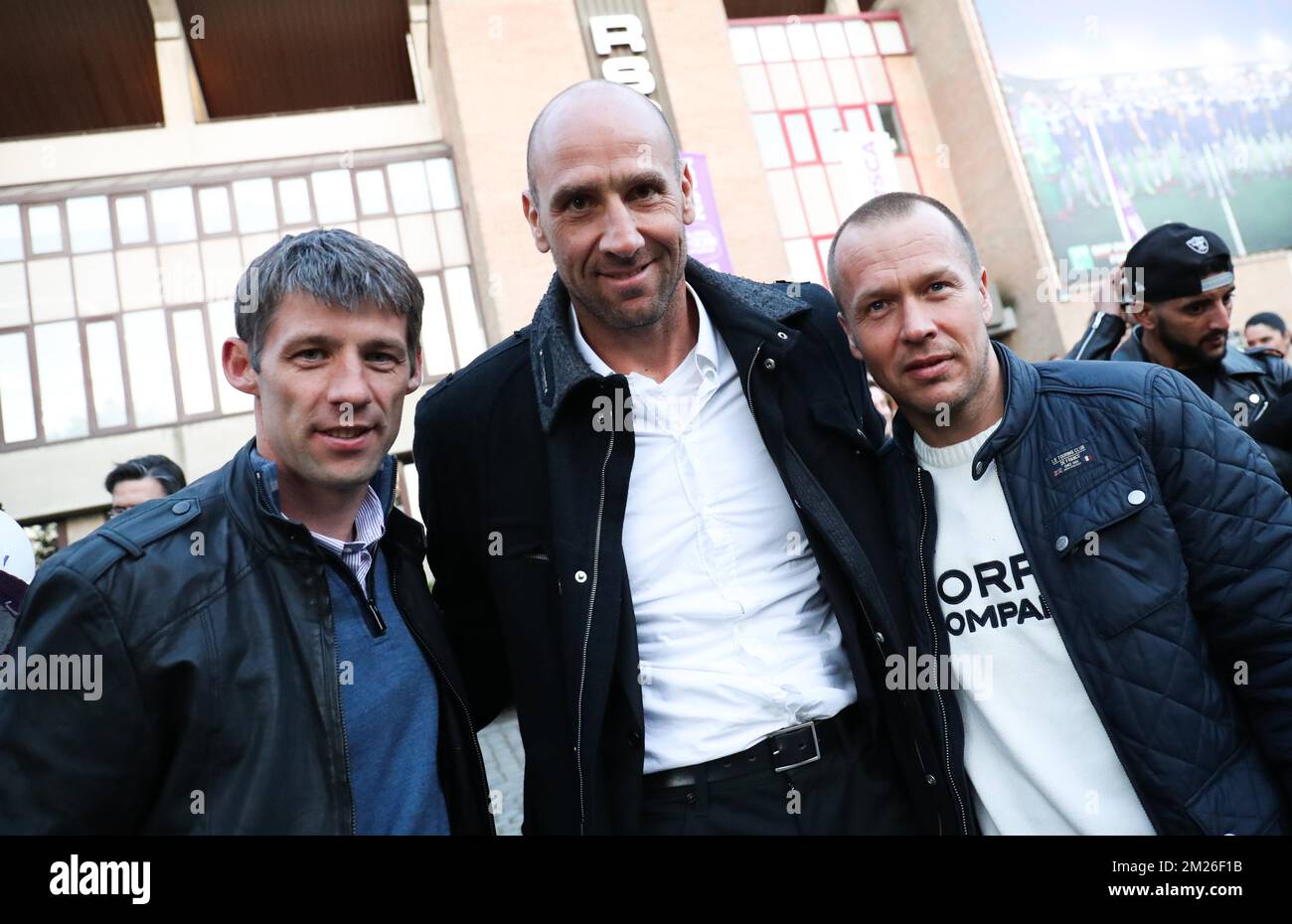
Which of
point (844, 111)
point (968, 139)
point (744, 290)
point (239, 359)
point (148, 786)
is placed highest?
point (844, 111)

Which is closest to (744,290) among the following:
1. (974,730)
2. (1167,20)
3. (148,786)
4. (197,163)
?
(974,730)

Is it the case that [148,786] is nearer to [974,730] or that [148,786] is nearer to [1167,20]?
[974,730]

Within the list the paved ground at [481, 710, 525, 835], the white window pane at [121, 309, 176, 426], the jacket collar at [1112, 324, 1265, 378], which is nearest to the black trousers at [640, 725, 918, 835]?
the jacket collar at [1112, 324, 1265, 378]

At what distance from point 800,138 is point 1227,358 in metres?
18.7

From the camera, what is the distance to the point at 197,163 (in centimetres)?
1738

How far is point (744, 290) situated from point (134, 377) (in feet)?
56.3

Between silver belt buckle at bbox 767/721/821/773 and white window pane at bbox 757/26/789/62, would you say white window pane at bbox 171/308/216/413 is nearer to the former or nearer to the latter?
white window pane at bbox 757/26/789/62

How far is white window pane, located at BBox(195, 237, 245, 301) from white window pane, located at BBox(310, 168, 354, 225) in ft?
6.05

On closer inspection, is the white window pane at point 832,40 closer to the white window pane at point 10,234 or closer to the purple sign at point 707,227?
the purple sign at point 707,227

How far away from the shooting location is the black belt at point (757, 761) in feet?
6.26

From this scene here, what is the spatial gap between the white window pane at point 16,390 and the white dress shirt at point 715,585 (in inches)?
701

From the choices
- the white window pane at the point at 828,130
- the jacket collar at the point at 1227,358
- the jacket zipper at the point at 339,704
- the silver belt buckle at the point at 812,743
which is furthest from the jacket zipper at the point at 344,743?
the white window pane at the point at 828,130

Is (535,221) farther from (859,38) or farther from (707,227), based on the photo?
(859,38)

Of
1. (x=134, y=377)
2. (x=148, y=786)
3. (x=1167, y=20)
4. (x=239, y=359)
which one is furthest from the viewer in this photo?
(x=1167, y=20)
